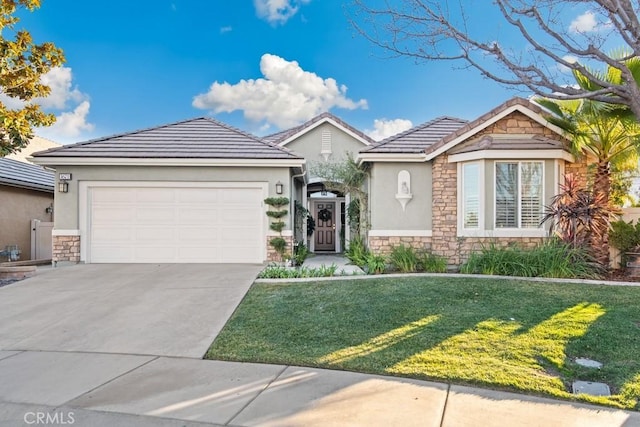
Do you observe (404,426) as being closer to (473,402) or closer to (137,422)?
(473,402)

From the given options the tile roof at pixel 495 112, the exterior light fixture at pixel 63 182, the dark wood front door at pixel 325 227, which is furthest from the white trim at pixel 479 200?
the exterior light fixture at pixel 63 182

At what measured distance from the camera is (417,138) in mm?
12781

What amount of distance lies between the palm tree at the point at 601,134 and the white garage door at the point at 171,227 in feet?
28.5

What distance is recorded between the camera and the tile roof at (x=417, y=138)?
12.1m

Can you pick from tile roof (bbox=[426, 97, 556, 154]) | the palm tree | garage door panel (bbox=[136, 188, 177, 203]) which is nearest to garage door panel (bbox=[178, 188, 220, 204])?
garage door panel (bbox=[136, 188, 177, 203])

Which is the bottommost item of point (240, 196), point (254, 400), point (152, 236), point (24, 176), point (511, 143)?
point (254, 400)

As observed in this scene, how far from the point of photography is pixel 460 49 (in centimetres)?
842

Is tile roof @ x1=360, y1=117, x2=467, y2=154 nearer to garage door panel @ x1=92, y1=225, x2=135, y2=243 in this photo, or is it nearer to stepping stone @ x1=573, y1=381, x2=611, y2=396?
garage door panel @ x1=92, y1=225, x2=135, y2=243

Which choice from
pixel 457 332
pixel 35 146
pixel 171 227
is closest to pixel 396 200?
pixel 457 332

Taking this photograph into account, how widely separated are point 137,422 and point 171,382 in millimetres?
876

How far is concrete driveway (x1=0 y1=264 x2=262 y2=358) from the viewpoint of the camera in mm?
5824

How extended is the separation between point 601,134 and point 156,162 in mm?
12092

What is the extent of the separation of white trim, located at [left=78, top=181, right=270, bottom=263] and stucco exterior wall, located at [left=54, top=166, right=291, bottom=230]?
3.7 inches

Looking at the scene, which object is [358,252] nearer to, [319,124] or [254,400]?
[319,124]
